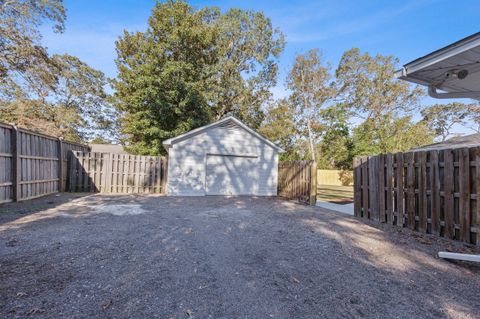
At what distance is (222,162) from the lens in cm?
1053

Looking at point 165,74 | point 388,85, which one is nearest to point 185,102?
point 165,74

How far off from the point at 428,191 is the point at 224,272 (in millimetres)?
4221

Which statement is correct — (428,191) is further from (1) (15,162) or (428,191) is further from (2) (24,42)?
(2) (24,42)

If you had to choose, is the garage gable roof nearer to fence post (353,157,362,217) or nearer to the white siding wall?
the white siding wall

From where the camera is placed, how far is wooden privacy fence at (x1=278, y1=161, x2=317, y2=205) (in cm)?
816

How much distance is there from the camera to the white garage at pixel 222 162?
32.8ft

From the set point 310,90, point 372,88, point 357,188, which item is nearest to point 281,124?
point 310,90

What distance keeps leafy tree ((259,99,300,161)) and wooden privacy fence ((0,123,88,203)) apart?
16.1 m

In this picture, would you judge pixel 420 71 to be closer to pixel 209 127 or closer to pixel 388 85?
pixel 209 127

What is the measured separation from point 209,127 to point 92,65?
724 inches

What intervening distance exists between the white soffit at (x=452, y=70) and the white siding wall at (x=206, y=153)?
781cm

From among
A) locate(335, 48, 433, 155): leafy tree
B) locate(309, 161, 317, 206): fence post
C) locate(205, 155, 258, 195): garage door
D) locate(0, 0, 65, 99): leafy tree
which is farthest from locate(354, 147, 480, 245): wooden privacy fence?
locate(335, 48, 433, 155): leafy tree

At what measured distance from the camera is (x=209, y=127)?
10281 millimetres

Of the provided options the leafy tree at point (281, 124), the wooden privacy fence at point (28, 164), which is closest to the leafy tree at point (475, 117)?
the leafy tree at point (281, 124)
